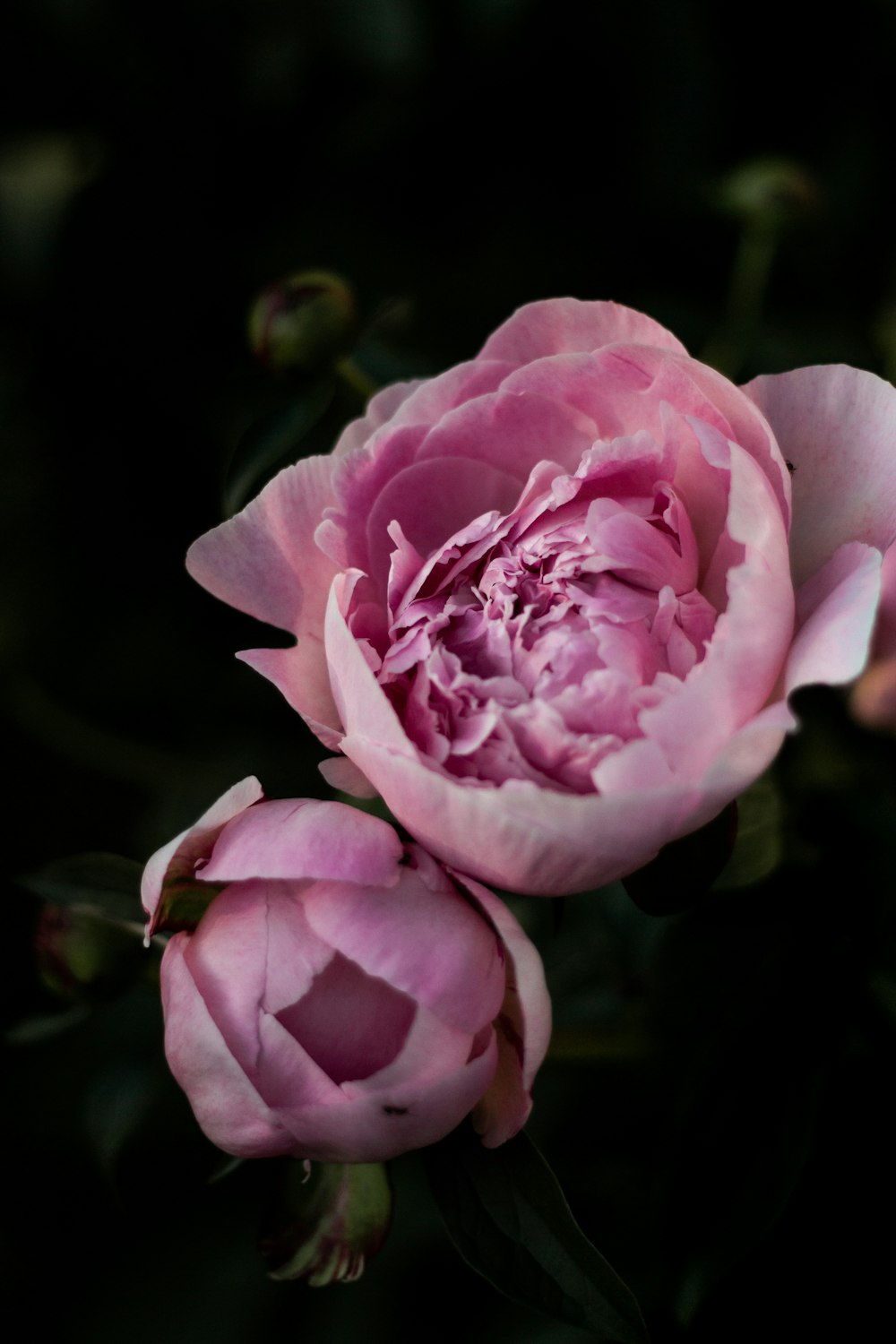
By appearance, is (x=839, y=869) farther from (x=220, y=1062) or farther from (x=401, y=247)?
(x=401, y=247)

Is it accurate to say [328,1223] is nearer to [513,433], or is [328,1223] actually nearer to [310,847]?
[310,847]

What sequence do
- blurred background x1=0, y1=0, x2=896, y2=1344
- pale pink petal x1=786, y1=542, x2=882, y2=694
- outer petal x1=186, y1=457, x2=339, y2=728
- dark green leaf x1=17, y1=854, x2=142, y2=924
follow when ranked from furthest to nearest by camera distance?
blurred background x1=0, y1=0, x2=896, y2=1344 → dark green leaf x1=17, y1=854, x2=142, y2=924 → outer petal x1=186, y1=457, x2=339, y2=728 → pale pink petal x1=786, y1=542, x2=882, y2=694

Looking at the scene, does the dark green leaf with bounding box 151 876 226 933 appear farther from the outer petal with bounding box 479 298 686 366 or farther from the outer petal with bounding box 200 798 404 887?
the outer petal with bounding box 479 298 686 366

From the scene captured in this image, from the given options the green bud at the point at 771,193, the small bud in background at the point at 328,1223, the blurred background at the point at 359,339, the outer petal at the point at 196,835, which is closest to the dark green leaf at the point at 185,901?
the outer petal at the point at 196,835

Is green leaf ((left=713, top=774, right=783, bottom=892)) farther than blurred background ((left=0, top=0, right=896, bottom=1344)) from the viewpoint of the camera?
No

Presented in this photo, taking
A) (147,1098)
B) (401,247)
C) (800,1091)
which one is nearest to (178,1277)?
(147,1098)

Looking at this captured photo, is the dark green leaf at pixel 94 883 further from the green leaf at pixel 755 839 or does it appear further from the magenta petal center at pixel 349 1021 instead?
the green leaf at pixel 755 839

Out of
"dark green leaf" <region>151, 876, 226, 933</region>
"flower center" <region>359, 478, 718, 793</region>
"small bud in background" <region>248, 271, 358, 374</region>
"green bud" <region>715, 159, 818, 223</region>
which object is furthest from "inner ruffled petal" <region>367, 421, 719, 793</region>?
"green bud" <region>715, 159, 818, 223</region>
